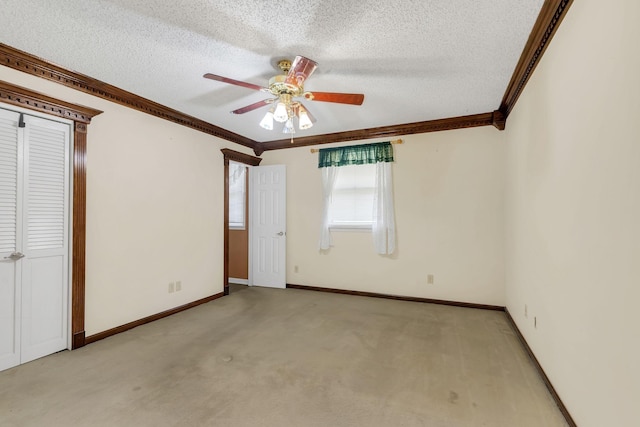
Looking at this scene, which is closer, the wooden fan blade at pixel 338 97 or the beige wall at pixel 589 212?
the beige wall at pixel 589 212

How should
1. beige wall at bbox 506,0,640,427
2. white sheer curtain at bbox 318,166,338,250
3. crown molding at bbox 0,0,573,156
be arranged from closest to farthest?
beige wall at bbox 506,0,640,427, crown molding at bbox 0,0,573,156, white sheer curtain at bbox 318,166,338,250

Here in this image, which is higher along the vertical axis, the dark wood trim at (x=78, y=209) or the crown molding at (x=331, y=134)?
the crown molding at (x=331, y=134)

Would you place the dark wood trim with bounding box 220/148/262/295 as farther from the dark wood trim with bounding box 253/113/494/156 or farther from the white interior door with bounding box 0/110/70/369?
the white interior door with bounding box 0/110/70/369

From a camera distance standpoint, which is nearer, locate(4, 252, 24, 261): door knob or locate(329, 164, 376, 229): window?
locate(4, 252, 24, 261): door knob

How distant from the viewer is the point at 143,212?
10.7 feet

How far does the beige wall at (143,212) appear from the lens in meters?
2.82

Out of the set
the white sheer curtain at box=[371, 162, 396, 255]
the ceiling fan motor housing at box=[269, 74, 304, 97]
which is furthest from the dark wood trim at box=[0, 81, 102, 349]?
the white sheer curtain at box=[371, 162, 396, 255]

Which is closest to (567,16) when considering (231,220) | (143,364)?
(143,364)

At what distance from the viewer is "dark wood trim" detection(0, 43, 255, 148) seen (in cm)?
230

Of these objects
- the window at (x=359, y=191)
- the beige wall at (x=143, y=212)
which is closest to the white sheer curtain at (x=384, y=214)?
the window at (x=359, y=191)

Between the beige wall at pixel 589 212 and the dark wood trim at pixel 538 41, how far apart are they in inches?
3.0

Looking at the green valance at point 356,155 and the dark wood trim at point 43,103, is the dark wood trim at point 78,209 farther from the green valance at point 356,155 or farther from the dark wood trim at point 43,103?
the green valance at point 356,155

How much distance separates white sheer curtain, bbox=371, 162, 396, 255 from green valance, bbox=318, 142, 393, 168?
0.40 feet

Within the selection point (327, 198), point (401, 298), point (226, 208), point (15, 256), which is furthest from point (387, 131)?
point (15, 256)
